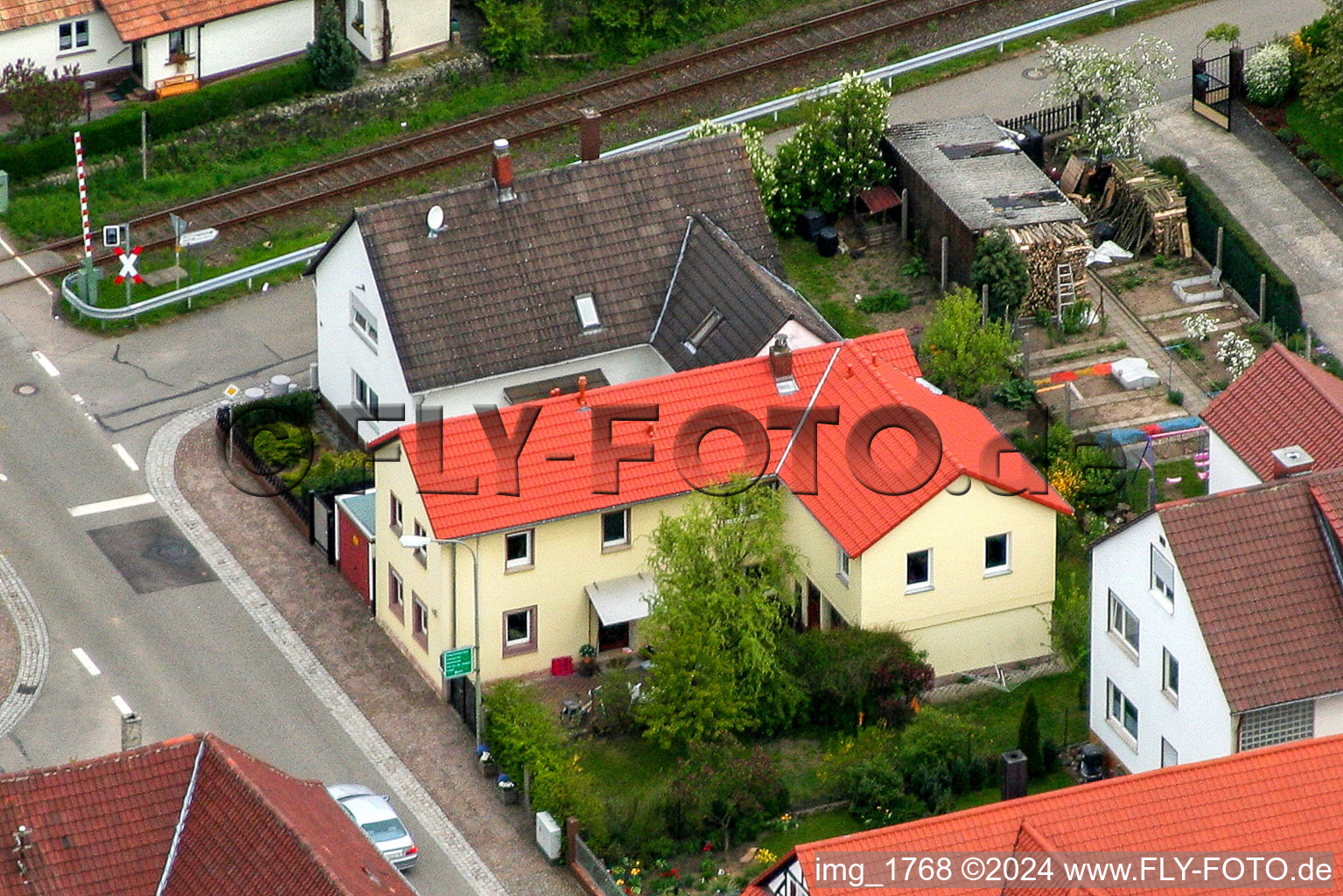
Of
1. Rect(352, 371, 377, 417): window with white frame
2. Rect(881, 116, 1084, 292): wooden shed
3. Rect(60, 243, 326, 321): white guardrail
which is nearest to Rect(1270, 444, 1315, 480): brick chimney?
Rect(881, 116, 1084, 292): wooden shed

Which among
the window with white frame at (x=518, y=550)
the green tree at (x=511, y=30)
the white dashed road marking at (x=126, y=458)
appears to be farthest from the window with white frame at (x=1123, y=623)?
the green tree at (x=511, y=30)

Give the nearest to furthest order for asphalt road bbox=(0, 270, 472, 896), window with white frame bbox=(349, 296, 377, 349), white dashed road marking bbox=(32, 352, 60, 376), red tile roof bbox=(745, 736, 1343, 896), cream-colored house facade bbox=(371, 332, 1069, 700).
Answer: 1. red tile roof bbox=(745, 736, 1343, 896)
2. asphalt road bbox=(0, 270, 472, 896)
3. cream-colored house facade bbox=(371, 332, 1069, 700)
4. window with white frame bbox=(349, 296, 377, 349)
5. white dashed road marking bbox=(32, 352, 60, 376)

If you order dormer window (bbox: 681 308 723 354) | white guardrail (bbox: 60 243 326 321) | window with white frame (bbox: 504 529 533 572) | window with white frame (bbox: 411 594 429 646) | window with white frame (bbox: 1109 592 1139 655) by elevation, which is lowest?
window with white frame (bbox: 411 594 429 646)

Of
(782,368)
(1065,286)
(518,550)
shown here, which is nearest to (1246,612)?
(782,368)

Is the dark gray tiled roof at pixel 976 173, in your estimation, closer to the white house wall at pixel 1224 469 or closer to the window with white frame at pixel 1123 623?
the white house wall at pixel 1224 469

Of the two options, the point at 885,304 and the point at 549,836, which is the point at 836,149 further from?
the point at 549,836

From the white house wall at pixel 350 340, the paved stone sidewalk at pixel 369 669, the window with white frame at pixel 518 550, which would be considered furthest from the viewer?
the white house wall at pixel 350 340

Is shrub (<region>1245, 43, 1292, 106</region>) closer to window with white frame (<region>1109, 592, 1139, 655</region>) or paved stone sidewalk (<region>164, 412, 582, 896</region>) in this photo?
window with white frame (<region>1109, 592, 1139, 655</region>)
